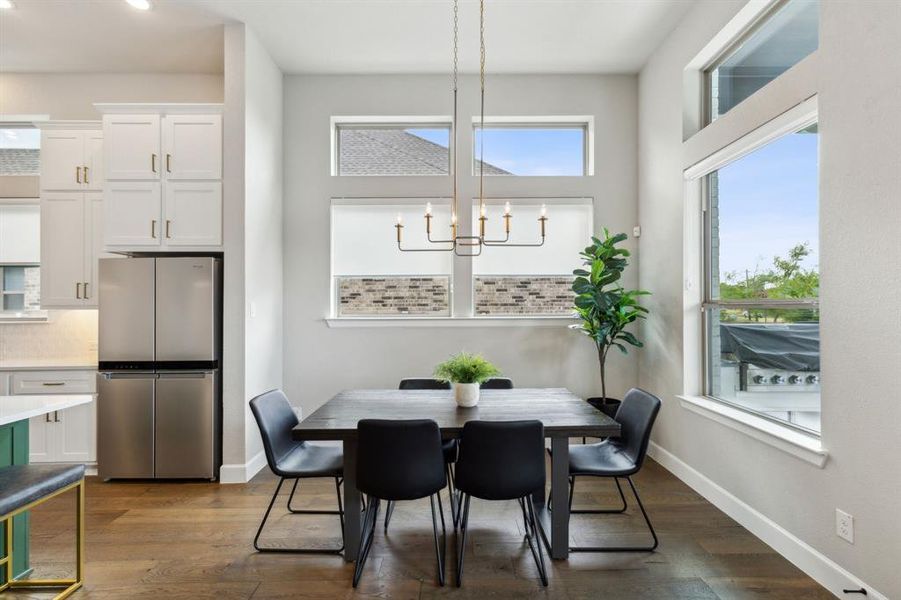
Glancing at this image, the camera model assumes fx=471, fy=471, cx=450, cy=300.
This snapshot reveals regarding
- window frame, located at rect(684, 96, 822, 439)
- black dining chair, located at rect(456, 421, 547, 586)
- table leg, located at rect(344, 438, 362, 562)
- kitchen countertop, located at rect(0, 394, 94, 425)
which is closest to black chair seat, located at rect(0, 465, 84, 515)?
kitchen countertop, located at rect(0, 394, 94, 425)

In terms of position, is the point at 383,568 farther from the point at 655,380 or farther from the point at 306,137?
the point at 306,137

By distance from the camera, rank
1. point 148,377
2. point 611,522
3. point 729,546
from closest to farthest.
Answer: point 729,546
point 611,522
point 148,377

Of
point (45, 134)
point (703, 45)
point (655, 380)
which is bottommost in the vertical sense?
point (655, 380)

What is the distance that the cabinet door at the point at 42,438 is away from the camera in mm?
3777

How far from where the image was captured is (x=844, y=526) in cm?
213

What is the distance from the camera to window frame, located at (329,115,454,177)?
457cm

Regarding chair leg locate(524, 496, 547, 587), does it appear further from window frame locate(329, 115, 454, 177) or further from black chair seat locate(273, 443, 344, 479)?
window frame locate(329, 115, 454, 177)

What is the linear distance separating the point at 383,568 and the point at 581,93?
4.31 metres

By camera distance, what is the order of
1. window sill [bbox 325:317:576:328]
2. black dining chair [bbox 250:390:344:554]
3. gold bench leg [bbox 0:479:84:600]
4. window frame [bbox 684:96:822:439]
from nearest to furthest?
gold bench leg [bbox 0:479:84:600], window frame [bbox 684:96:822:439], black dining chair [bbox 250:390:344:554], window sill [bbox 325:317:576:328]

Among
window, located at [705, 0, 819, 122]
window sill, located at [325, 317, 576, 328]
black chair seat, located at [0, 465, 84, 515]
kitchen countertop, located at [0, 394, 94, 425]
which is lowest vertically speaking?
black chair seat, located at [0, 465, 84, 515]

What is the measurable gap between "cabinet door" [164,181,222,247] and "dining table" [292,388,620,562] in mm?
1832

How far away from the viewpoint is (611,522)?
2.94 m

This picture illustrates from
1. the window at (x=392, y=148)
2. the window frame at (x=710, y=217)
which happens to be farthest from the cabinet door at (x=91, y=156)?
→ the window frame at (x=710, y=217)

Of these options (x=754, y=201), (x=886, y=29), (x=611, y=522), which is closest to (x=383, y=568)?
(x=611, y=522)
